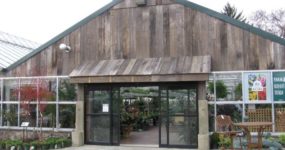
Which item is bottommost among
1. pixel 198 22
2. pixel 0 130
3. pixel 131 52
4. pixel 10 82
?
pixel 0 130

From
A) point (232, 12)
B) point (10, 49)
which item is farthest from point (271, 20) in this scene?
point (10, 49)

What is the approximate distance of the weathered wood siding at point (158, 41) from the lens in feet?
41.4

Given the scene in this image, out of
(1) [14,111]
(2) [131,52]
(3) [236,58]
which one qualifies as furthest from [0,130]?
(3) [236,58]

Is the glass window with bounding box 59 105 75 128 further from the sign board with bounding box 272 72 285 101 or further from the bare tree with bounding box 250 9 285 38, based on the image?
the bare tree with bounding box 250 9 285 38

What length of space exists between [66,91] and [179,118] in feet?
14.6

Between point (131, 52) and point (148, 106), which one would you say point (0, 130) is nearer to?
point (131, 52)

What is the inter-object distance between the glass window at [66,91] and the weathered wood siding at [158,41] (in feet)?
1.50

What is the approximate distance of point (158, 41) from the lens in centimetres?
1360

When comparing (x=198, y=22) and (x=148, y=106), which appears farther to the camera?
(x=148, y=106)

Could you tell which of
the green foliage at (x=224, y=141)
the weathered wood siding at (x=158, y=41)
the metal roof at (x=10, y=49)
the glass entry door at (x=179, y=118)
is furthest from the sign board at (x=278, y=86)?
the metal roof at (x=10, y=49)

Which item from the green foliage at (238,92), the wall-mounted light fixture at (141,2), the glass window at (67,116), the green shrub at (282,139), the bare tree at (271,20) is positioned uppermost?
the bare tree at (271,20)

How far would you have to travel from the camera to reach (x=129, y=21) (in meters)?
14.0

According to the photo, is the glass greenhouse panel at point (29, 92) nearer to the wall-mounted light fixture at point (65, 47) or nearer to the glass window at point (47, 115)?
the glass window at point (47, 115)

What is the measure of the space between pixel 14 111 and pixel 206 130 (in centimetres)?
764
